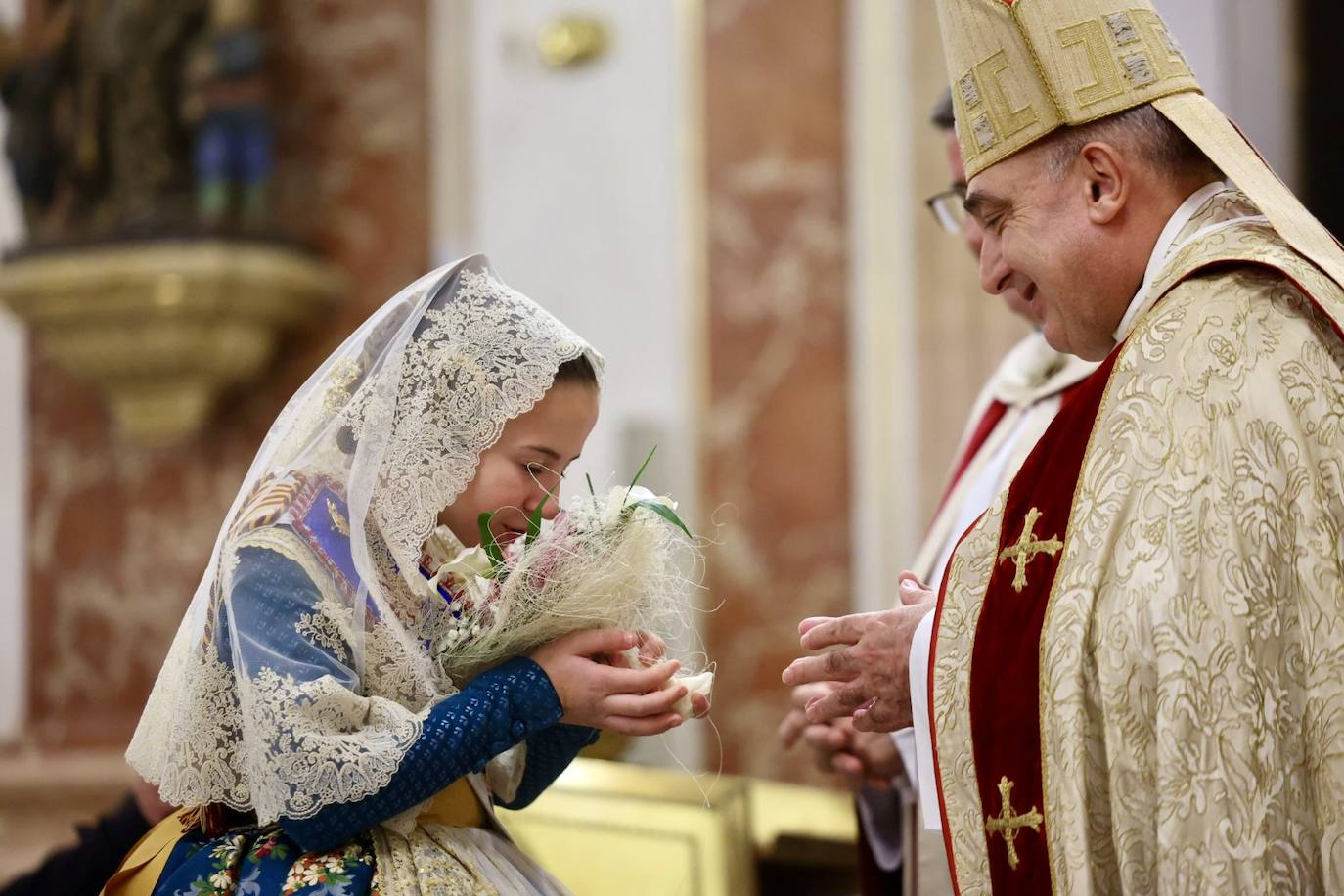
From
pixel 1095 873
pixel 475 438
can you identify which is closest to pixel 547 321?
pixel 475 438

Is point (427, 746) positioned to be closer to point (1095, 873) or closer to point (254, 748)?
point (254, 748)

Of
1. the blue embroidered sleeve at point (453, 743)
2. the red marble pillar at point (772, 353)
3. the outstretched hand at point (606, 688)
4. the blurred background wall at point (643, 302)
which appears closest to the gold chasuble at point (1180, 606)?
the outstretched hand at point (606, 688)

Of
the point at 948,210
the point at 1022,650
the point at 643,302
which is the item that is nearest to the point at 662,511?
the point at 1022,650

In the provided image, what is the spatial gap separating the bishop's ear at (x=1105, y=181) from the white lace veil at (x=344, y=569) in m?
0.80

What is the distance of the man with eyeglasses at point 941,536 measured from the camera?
2957 millimetres

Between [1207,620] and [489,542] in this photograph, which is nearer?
[1207,620]

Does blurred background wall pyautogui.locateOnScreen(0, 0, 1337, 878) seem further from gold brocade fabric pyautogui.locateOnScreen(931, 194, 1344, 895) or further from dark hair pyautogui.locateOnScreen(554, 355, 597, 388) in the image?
gold brocade fabric pyautogui.locateOnScreen(931, 194, 1344, 895)

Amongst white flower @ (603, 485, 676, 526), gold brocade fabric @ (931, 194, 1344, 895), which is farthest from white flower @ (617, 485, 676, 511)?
gold brocade fabric @ (931, 194, 1344, 895)

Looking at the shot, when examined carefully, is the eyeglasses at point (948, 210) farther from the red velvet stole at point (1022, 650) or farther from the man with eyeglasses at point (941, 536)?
the red velvet stole at point (1022, 650)

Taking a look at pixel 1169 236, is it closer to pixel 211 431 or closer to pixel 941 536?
pixel 941 536

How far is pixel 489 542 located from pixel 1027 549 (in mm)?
767

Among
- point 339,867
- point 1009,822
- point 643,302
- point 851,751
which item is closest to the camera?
point 1009,822

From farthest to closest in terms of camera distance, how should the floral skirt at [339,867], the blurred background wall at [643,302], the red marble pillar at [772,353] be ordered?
the red marble pillar at [772,353]
the blurred background wall at [643,302]
the floral skirt at [339,867]

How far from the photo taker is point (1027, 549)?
2043 mm
